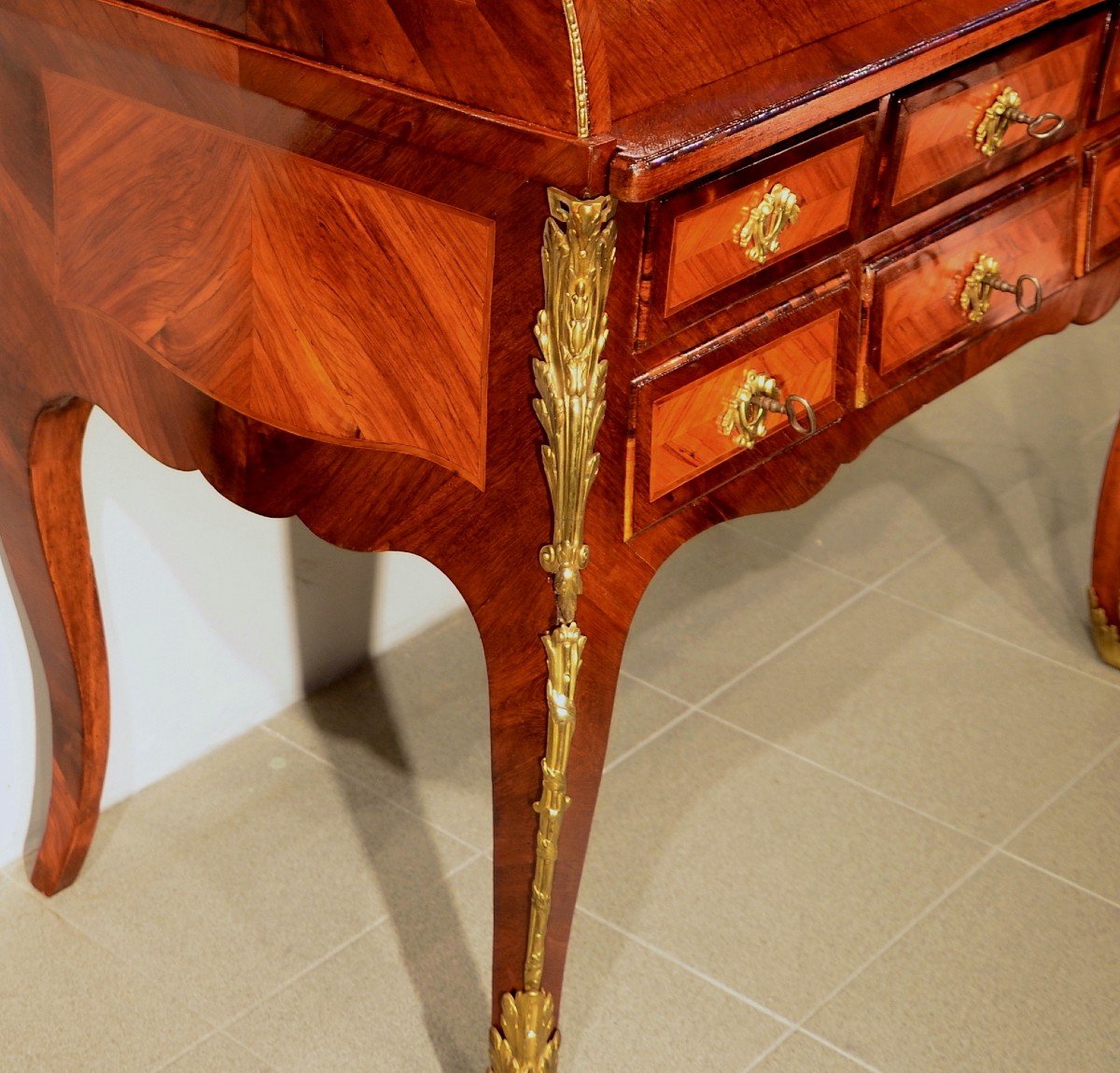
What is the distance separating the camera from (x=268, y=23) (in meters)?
0.93

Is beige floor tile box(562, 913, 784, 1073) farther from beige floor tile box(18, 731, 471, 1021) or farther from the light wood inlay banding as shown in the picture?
the light wood inlay banding

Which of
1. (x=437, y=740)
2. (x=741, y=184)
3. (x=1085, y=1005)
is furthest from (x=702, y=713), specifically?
(x=741, y=184)

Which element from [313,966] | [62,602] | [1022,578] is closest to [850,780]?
[1022,578]

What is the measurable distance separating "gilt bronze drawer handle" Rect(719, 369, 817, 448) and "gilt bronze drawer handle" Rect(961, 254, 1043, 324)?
0.80 ft

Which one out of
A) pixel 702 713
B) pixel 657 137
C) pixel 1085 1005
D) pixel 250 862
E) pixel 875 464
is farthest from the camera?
pixel 875 464

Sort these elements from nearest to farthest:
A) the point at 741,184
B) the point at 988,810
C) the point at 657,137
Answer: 1. the point at 657,137
2. the point at 741,184
3. the point at 988,810

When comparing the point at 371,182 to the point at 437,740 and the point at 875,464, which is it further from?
the point at 875,464

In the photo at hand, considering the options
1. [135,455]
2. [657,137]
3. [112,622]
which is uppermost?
[657,137]

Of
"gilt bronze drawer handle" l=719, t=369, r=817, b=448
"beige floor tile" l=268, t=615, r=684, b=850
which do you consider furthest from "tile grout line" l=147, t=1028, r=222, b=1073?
"gilt bronze drawer handle" l=719, t=369, r=817, b=448

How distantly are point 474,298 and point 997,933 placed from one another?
1.00 metres

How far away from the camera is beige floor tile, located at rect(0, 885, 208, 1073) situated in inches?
55.2

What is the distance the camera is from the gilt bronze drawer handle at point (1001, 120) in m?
1.18

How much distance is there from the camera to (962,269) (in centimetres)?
123

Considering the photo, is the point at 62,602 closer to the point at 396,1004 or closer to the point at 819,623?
the point at 396,1004
